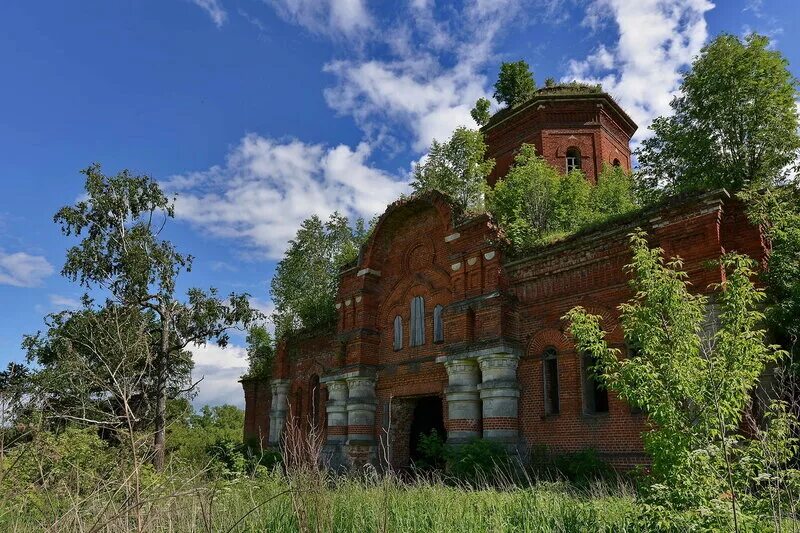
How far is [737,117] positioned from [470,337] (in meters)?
9.14

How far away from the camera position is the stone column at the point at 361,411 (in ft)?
58.7

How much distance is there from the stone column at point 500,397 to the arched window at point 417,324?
325cm

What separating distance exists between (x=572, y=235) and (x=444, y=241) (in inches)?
173

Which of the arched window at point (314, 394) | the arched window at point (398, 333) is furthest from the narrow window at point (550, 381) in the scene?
the arched window at point (314, 394)

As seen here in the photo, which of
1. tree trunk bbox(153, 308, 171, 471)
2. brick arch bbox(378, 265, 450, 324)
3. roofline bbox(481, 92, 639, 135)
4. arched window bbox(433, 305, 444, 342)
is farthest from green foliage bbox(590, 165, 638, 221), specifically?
tree trunk bbox(153, 308, 171, 471)

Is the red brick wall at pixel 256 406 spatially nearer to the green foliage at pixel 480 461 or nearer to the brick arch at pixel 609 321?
the green foliage at pixel 480 461

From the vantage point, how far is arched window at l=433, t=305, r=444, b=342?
16391mm

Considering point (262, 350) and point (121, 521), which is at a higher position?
point (262, 350)

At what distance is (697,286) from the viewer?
1094cm

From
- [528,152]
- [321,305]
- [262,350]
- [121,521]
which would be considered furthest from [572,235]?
[262,350]

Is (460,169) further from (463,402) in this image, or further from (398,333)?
(463,402)

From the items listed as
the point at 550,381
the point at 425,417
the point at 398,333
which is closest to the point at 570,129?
the point at 398,333

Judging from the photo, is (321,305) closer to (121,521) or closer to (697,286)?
(697,286)

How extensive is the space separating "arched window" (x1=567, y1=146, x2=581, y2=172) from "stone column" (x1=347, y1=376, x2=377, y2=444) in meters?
13.7
